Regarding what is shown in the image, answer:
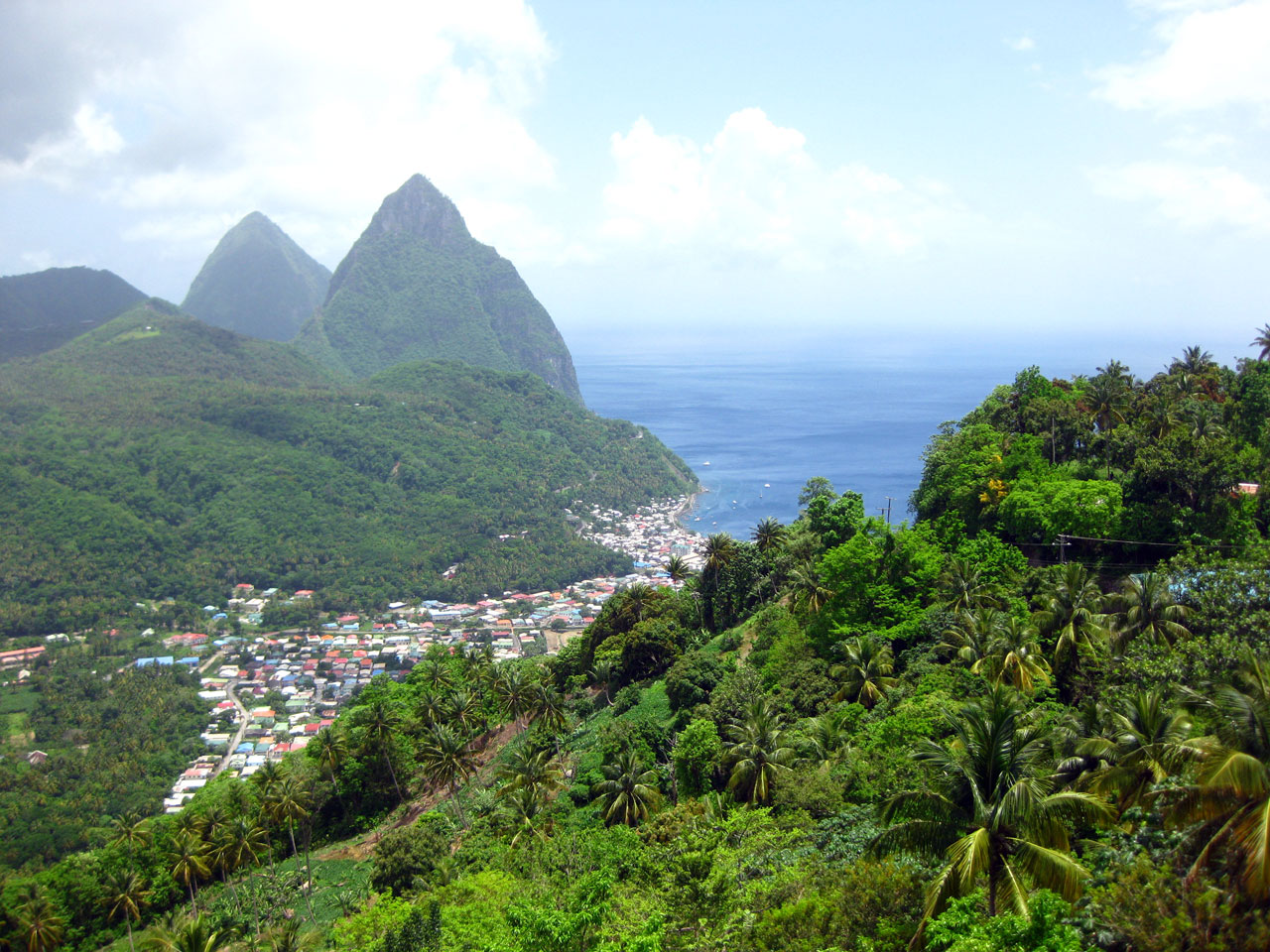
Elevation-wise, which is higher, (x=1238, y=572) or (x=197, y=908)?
(x=1238, y=572)

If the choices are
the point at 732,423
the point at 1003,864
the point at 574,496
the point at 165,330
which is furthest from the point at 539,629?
the point at 165,330

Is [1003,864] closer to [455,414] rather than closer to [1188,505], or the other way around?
[1188,505]

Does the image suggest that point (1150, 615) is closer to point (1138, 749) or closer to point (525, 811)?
point (1138, 749)

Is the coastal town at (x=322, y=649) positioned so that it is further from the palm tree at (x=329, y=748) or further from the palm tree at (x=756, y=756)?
the palm tree at (x=756, y=756)

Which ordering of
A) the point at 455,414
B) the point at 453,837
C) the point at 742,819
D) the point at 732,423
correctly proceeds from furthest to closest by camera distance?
1. the point at 732,423
2. the point at 455,414
3. the point at 453,837
4. the point at 742,819

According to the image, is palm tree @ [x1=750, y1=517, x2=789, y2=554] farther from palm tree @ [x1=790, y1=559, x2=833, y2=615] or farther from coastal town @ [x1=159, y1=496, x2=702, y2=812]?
coastal town @ [x1=159, y1=496, x2=702, y2=812]
